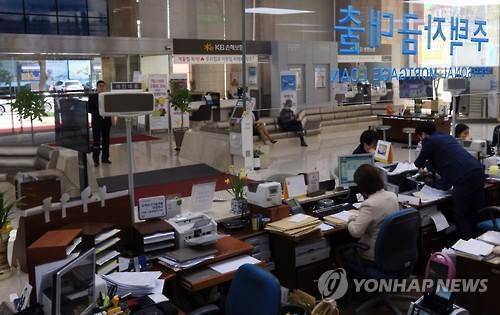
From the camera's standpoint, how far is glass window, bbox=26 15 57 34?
17.6 m

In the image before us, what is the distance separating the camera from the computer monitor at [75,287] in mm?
2480

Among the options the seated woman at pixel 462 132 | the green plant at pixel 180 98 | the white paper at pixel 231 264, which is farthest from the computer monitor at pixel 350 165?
the green plant at pixel 180 98

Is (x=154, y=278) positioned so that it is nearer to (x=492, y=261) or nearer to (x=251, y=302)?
(x=251, y=302)

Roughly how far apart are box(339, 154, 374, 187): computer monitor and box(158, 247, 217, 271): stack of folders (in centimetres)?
201

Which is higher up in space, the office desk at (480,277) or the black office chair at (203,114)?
the black office chair at (203,114)

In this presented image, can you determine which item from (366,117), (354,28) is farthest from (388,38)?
(366,117)

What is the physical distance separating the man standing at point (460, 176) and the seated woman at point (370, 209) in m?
1.35

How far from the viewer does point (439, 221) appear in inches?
206

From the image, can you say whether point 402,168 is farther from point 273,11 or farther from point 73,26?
point 73,26

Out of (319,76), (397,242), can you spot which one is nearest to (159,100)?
(319,76)

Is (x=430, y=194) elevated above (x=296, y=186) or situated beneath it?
situated beneath

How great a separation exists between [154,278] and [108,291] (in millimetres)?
292

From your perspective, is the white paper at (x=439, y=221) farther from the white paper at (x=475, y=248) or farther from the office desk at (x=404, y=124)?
the office desk at (x=404, y=124)

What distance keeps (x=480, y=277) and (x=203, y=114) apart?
1235cm
